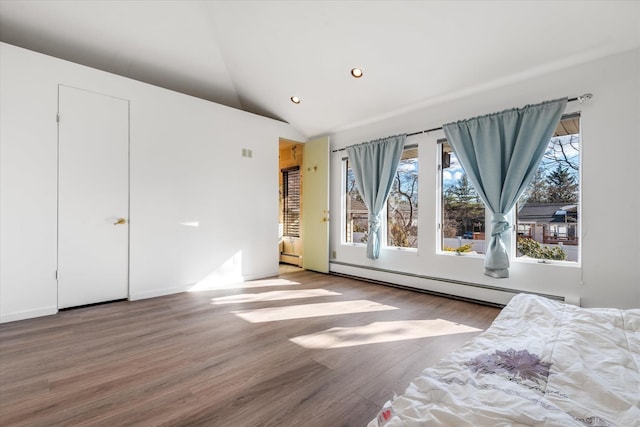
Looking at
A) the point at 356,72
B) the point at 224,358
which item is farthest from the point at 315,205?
the point at 224,358

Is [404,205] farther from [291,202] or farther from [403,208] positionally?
[291,202]

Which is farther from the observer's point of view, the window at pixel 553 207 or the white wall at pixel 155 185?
the window at pixel 553 207

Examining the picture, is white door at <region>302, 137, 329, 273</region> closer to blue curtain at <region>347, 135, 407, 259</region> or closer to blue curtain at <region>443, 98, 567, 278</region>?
blue curtain at <region>347, 135, 407, 259</region>

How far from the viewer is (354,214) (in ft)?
16.8

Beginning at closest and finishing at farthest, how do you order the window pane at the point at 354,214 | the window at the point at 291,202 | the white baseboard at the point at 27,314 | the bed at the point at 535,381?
the bed at the point at 535,381
the white baseboard at the point at 27,314
the window pane at the point at 354,214
the window at the point at 291,202

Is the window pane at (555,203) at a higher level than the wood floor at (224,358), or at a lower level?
higher

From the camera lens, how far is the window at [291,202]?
20.6ft

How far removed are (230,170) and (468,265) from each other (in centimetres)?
365

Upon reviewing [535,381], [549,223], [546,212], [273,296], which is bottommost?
[273,296]

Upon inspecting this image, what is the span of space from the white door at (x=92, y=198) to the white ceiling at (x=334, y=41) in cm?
74

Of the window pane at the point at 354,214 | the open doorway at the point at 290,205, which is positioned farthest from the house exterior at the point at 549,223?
the open doorway at the point at 290,205

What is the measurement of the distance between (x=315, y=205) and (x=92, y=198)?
10.9 feet

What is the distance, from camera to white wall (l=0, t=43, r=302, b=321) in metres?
2.90

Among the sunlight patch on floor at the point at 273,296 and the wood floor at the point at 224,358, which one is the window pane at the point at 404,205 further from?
the sunlight patch on floor at the point at 273,296
